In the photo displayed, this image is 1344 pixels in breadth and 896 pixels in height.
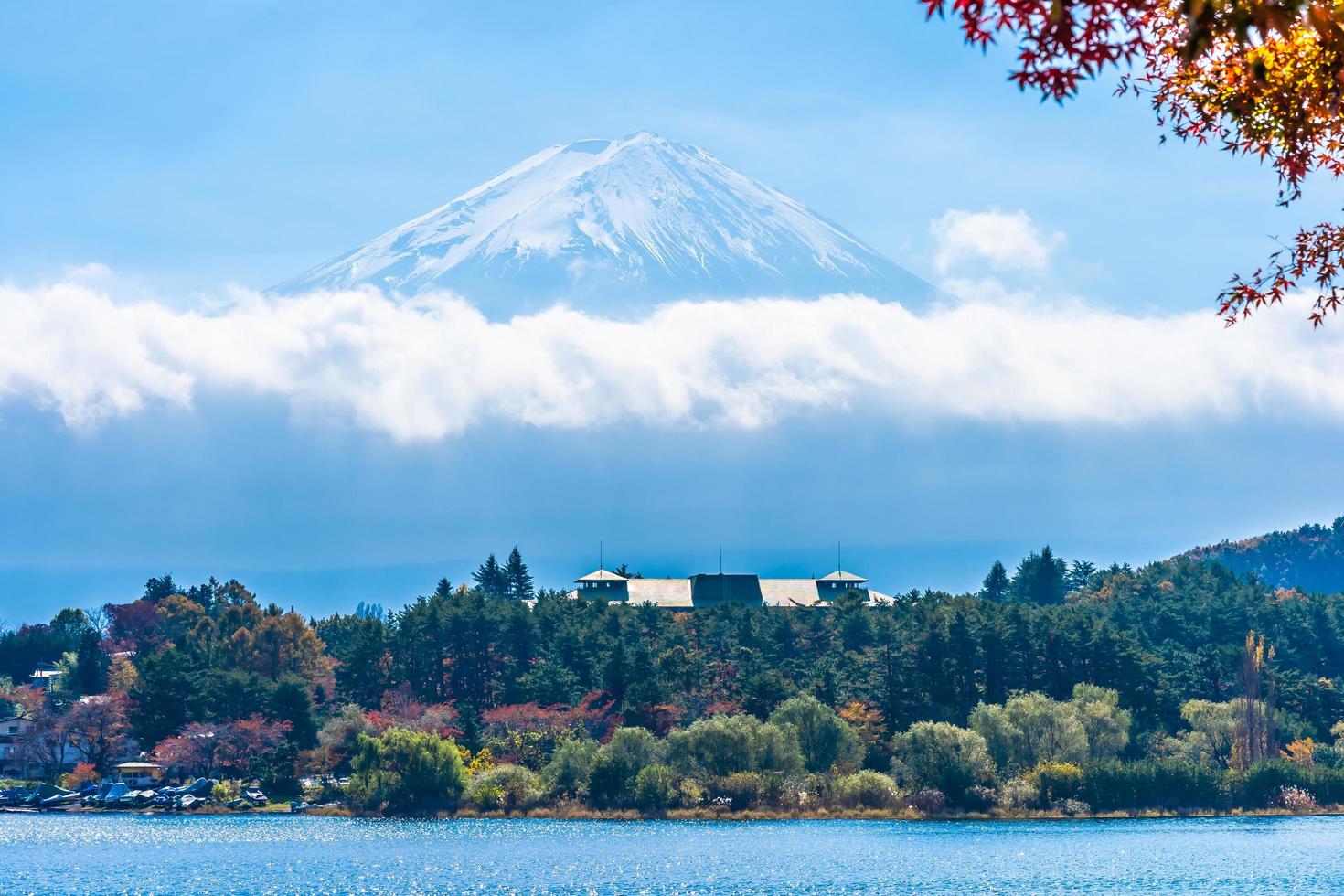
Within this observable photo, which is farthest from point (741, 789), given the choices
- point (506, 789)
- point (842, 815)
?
point (506, 789)

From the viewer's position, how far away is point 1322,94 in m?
10.2

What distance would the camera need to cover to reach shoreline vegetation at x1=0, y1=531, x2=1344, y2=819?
75.1 m

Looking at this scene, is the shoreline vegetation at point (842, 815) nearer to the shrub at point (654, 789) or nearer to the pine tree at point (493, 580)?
the shrub at point (654, 789)

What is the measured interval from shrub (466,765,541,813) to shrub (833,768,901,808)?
594 inches

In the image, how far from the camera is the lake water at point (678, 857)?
49969 millimetres

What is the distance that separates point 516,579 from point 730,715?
76620 mm

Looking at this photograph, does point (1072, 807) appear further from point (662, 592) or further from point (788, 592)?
point (788, 592)

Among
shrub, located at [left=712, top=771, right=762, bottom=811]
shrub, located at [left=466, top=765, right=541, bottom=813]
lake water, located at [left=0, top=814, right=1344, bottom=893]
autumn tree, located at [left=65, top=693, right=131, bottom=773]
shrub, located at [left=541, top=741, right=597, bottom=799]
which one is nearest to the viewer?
lake water, located at [left=0, top=814, right=1344, bottom=893]

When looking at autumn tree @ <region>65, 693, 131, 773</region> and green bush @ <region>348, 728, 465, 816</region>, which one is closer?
green bush @ <region>348, 728, 465, 816</region>

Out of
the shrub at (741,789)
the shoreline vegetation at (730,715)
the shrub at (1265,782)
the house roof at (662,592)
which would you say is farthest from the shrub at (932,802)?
the house roof at (662,592)

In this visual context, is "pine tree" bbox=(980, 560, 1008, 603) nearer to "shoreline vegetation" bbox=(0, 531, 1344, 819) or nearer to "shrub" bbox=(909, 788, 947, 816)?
"shoreline vegetation" bbox=(0, 531, 1344, 819)

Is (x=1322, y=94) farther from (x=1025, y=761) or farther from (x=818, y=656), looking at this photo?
(x=818, y=656)

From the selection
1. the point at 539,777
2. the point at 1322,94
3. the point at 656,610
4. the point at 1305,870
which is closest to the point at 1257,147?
the point at 1322,94

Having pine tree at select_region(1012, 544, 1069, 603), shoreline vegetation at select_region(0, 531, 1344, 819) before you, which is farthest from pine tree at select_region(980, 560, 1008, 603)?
shoreline vegetation at select_region(0, 531, 1344, 819)
